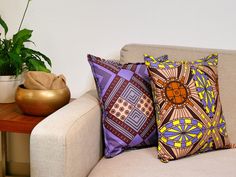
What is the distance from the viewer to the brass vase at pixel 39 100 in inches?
57.1

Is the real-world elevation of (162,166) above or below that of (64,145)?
below

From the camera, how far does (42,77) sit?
1508mm

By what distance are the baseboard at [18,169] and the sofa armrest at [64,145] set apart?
0.89 metres

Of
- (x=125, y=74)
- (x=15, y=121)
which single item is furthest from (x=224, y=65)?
(x=15, y=121)

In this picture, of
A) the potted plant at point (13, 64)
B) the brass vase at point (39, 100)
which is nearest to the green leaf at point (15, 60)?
the potted plant at point (13, 64)

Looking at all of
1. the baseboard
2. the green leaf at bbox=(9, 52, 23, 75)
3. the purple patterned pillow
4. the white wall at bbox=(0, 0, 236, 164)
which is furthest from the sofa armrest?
the baseboard

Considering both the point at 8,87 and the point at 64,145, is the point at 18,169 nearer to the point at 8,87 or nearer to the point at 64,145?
the point at 8,87

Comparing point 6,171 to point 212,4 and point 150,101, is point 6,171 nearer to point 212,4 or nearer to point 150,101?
point 150,101

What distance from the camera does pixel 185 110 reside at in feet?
4.40

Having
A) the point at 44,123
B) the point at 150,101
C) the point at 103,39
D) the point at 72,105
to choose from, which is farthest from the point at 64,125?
the point at 103,39

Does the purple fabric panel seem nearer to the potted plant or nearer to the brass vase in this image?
the brass vase

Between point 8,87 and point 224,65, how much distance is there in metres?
1.06

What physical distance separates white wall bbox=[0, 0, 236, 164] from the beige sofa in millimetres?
201

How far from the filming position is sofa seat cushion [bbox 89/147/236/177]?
46.9 inches
